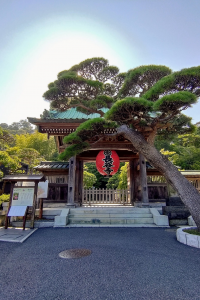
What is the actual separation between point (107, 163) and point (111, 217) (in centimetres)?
243

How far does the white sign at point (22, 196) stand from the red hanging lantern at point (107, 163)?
3.21m

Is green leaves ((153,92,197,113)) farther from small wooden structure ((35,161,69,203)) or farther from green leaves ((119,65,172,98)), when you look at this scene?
small wooden structure ((35,161,69,203))

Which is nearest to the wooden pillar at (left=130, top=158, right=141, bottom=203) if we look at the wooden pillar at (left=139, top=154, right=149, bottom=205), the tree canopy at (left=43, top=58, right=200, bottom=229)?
the wooden pillar at (left=139, top=154, right=149, bottom=205)

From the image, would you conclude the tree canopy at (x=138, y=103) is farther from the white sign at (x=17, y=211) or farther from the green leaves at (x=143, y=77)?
the white sign at (x=17, y=211)

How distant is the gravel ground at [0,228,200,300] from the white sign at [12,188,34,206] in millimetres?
2191

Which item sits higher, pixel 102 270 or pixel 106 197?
pixel 106 197

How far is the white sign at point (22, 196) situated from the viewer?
6.69 m

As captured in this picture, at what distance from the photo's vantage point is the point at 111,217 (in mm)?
7164

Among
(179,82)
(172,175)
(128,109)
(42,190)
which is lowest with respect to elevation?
(42,190)

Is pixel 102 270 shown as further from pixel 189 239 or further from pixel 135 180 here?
pixel 135 180

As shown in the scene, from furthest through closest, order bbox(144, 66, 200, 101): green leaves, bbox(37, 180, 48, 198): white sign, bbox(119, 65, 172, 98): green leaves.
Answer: bbox(37, 180, 48, 198): white sign < bbox(119, 65, 172, 98): green leaves < bbox(144, 66, 200, 101): green leaves

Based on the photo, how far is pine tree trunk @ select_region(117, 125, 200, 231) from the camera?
4684 millimetres

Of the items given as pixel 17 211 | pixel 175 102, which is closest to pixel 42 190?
pixel 17 211

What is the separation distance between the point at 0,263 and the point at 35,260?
646mm
